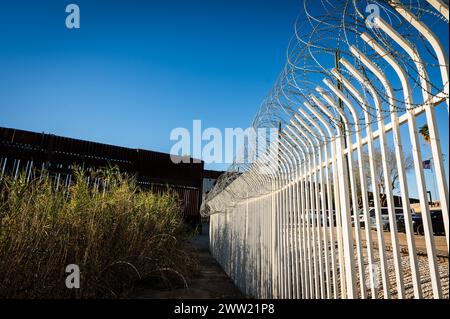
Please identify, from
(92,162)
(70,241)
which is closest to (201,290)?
(70,241)

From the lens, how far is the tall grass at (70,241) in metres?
2.44

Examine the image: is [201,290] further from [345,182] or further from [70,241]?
[345,182]

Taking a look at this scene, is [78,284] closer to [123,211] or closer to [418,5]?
[123,211]

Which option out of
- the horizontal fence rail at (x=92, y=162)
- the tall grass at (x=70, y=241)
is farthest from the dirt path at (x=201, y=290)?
the horizontal fence rail at (x=92, y=162)

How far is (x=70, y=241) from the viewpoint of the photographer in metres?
2.97

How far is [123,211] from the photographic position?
12.4ft

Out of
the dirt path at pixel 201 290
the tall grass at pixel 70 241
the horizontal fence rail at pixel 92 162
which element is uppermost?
the horizontal fence rail at pixel 92 162

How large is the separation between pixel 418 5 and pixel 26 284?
134 inches

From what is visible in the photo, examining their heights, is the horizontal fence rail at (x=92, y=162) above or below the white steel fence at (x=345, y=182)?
above

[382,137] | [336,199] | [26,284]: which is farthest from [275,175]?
[26,284]

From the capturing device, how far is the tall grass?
2.44 m

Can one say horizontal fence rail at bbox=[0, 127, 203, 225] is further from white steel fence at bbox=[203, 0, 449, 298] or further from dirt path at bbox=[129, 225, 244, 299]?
white steel fence at bbox=[203, 0, 449, 298]

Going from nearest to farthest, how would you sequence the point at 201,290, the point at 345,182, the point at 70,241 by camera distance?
the point at 345,182, the point at 70,241, the point at 201,290

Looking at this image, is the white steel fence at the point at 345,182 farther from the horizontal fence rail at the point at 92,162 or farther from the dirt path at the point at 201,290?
the horizontal fence rail at the point at 92,162
